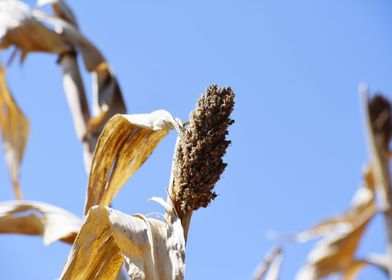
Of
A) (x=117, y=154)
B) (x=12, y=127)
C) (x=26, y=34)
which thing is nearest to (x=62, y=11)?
(x=26, y=34)

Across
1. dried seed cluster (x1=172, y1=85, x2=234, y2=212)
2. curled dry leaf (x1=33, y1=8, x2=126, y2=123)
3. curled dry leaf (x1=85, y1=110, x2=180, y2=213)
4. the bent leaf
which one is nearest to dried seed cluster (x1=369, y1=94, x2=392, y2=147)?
the bent leaf

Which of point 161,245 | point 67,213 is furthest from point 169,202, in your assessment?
point 67,213

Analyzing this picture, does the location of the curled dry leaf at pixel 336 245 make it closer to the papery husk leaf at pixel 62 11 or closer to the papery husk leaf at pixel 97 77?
the papery husk leaf at pixel 97 77

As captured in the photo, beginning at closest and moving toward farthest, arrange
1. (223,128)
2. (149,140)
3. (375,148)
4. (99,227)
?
(223,128), (99,227), (149,140), (375,148)

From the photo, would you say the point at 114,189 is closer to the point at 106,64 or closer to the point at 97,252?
the point at 97,252

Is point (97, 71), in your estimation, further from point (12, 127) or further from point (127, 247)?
point (127, 247)

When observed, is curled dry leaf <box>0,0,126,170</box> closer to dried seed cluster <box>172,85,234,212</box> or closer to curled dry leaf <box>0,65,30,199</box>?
curled dry leaf <box>0,65,30,199</box>

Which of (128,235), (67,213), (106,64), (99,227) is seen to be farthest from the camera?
(106,64)

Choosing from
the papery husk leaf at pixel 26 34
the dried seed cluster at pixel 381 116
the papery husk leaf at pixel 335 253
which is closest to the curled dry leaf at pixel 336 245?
the papery husk leaf at pixel 335 253
